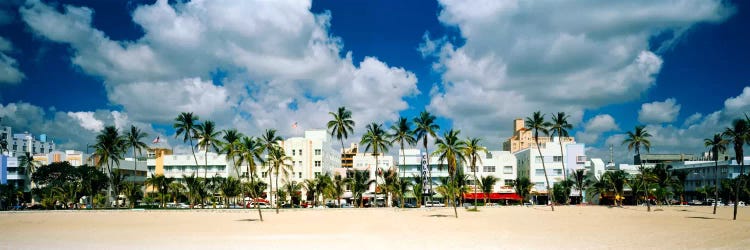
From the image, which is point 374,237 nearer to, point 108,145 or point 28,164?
point 108,145

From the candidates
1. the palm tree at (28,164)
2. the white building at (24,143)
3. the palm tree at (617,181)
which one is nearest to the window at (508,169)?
the palm tree at (617,181)

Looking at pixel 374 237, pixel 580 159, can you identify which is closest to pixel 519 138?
pixel 580 159

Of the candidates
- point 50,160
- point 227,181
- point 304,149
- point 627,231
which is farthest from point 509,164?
point 50,160

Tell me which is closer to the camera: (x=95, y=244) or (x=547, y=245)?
(x=547, y=245)

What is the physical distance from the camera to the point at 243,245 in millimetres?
28000

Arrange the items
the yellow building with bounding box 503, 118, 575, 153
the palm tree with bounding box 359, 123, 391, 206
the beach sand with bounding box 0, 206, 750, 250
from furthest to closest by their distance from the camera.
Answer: the yellow building with bounding box 503, 118, 575, 153 → the palm tree with bounding box 359, 123, 391, 206 → the beach sand with bounding box 0, 206, 750, 250

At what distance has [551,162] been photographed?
96125 millimetres

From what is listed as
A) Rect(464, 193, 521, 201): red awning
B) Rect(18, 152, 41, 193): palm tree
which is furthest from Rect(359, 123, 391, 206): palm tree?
Rect(18, 152, 41, 193): palm tree

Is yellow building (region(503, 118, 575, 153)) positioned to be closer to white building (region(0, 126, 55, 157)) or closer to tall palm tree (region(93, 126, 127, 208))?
tall palm tree (region(93, 126, 127, 208))

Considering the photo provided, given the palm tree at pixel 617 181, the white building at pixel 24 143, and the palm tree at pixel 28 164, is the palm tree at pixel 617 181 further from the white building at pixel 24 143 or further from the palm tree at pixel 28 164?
the white building at pixel 24 143

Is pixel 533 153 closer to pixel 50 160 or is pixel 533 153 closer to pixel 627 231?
pixel 627 231

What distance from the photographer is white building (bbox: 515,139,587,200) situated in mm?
95188

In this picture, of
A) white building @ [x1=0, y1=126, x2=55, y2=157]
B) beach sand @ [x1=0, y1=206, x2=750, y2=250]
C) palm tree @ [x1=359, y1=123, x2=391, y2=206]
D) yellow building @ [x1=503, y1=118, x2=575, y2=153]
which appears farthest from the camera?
yellow building @ [x1=503, y1=118, x2=575, y2=153]

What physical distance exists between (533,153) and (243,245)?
3022 inches
